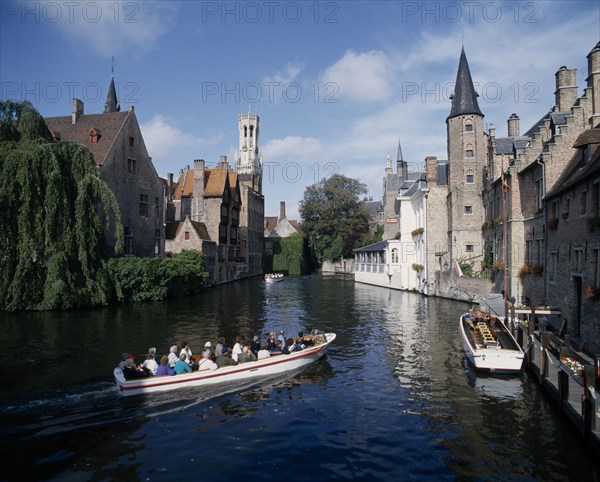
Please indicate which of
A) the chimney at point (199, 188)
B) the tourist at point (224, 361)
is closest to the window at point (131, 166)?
the chimney at point (199, 188)

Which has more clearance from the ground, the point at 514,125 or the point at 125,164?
the point at 514,125

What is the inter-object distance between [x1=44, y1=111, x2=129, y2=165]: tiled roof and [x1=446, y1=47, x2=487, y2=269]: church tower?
28451 mm

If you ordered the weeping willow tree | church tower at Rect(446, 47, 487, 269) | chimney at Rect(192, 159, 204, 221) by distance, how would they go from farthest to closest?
chimney at Rect(192, 159, 204, 221) < church tower at Rect(446, 47, 487, 269) < the weeping willow tree

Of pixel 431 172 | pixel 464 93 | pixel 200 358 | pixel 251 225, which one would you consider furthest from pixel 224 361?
pixel 251 225

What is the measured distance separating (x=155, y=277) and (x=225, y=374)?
22.5 meters

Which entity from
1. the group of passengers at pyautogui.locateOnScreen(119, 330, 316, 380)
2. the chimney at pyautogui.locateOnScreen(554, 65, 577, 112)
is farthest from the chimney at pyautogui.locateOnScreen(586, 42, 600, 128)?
the group of passengers at pyautogui.locateOnScreen(119, 330, 316, 380)

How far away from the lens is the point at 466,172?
129 feet

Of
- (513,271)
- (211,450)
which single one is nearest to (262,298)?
(513,271)

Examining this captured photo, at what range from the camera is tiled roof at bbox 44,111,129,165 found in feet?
125

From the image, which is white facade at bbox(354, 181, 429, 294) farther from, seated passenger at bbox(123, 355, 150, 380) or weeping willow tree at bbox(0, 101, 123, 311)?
seated passenger at bbox(123, 355, 150, 380)

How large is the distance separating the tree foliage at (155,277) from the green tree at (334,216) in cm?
3939

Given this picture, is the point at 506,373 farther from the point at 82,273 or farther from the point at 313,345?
the point at 82,273

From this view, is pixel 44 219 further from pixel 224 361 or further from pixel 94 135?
pixel 224 361

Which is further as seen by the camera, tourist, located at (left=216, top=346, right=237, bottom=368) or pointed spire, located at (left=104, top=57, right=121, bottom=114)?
pointed spire, located at (left=104, top=57, right=121, bottom=114)
